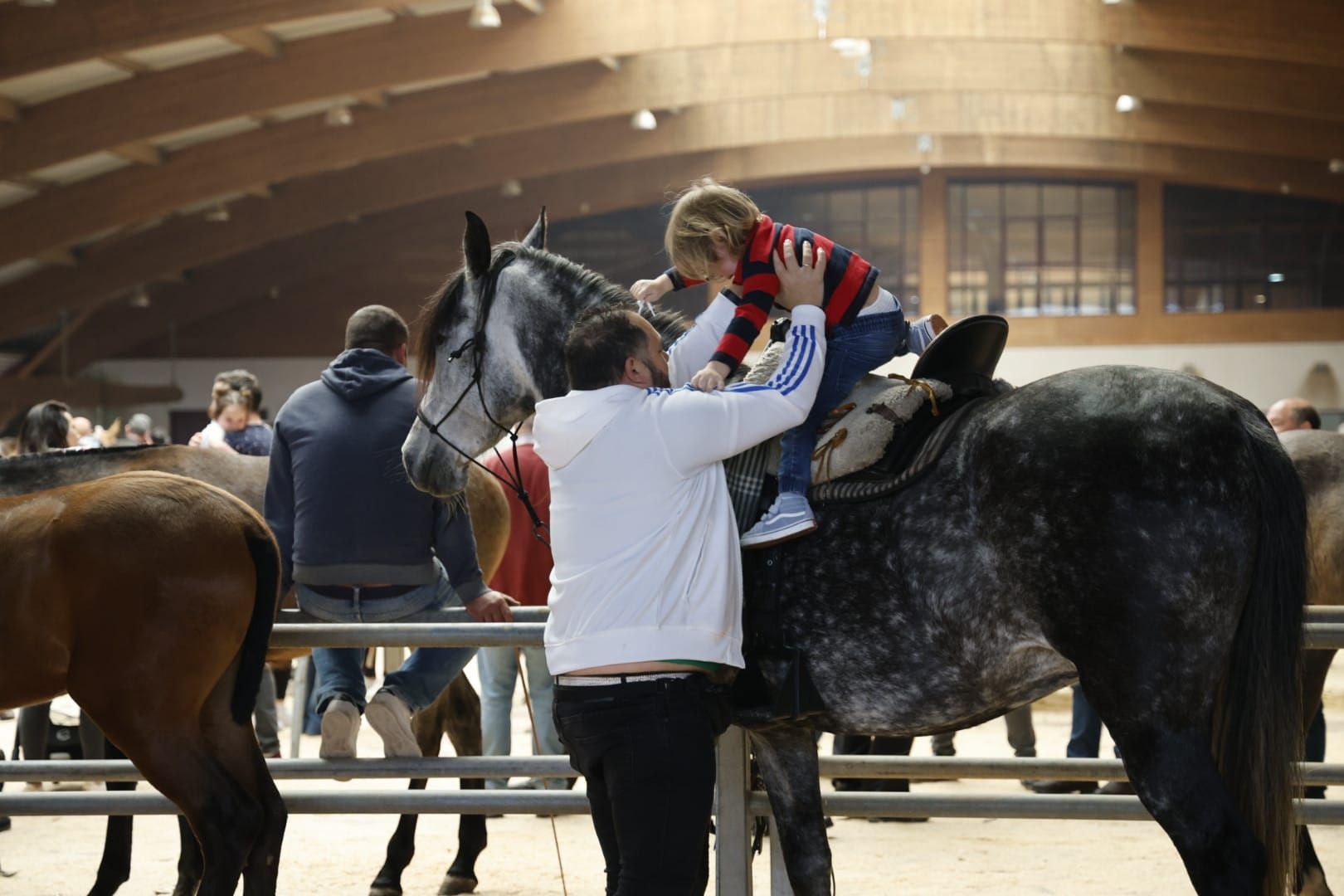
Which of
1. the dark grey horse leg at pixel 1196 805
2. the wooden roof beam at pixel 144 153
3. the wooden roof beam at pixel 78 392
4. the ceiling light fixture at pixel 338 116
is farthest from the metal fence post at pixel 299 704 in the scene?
the wooden roof beam at pixel 78 392

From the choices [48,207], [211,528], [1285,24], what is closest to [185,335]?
[48,207]

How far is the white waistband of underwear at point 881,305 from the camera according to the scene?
3723mm

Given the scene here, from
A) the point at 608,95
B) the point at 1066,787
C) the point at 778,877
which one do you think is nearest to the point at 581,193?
the point at 608,95

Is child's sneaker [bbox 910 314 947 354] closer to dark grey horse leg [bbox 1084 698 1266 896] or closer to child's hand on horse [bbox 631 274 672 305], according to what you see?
child's hand on horse [bbox 631 274 672 305]

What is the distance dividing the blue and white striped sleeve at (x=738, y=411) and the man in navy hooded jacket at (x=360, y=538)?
159 cm

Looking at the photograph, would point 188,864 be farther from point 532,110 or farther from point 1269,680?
point 532,110

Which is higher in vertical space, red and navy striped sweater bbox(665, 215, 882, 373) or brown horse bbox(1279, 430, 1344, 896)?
red and navy striped sweater bbox(665, 215, 882, 373)

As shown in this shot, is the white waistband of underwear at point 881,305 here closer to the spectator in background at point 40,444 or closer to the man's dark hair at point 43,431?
the spectator in background at point 40,444

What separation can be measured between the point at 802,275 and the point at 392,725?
1.99 metres

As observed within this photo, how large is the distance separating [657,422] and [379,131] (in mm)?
17393

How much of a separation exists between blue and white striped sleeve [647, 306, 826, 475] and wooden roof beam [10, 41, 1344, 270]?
15.9m

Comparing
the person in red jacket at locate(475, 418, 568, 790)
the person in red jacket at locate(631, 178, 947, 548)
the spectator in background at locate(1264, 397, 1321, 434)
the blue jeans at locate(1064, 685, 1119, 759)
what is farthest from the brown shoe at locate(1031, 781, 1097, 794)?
the person in red jacket at locate(631, 178, 947, 548)

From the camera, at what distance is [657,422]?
2977mm

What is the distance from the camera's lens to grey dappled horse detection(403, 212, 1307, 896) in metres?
2.94
